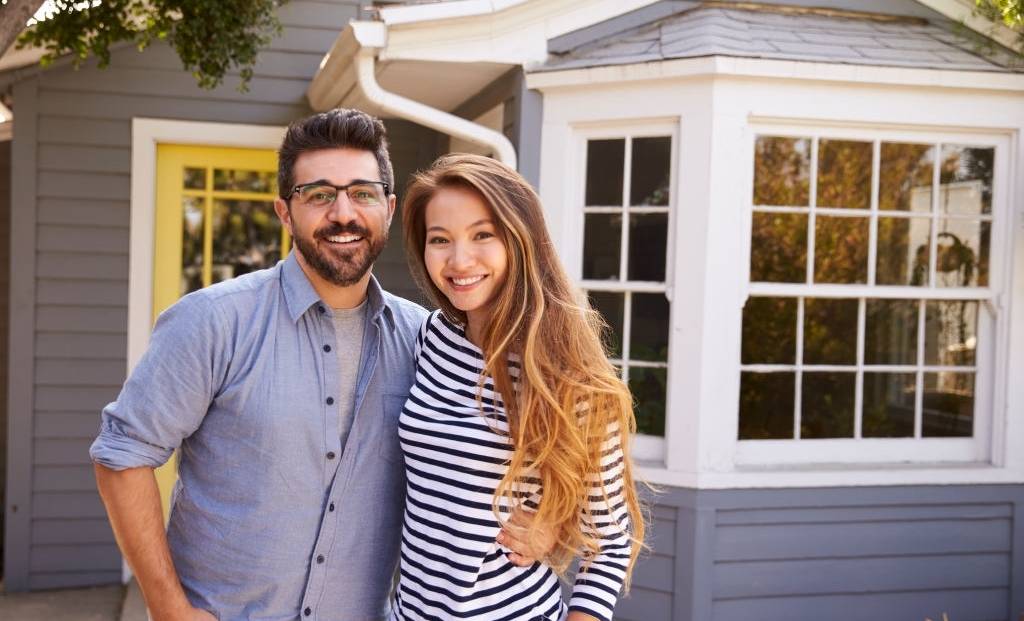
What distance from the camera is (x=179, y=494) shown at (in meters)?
2.01

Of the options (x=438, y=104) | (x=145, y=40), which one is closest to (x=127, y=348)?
(x=145, y=40)

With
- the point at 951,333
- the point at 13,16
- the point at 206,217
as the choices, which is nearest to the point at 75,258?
the point at 206,217

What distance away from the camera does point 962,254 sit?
4.21 metres

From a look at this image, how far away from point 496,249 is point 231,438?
2.09 ft

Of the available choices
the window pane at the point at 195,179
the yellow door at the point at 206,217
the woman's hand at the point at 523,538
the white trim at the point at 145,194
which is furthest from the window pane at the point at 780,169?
the window pane at the point at 195,179

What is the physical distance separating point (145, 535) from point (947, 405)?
3.54 metres

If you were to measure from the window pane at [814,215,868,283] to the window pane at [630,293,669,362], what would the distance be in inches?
26.6

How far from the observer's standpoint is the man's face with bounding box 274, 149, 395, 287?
1.96 m

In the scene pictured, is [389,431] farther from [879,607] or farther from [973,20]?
[973,20]

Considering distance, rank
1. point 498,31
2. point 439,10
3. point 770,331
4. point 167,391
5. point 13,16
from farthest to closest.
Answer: point 770,331
point 498,31
point 439,10
point 13,16
point 167,391

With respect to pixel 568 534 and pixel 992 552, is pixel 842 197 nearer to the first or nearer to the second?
pixel 992 552

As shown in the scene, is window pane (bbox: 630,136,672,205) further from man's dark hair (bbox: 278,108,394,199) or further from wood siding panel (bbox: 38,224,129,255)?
wood siding panel (bbox: 38,224,129,255)

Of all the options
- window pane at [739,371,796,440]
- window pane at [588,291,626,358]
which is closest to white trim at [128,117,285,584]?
window pane at [588,291,626,358]

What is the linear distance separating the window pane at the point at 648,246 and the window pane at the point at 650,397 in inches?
15.5
